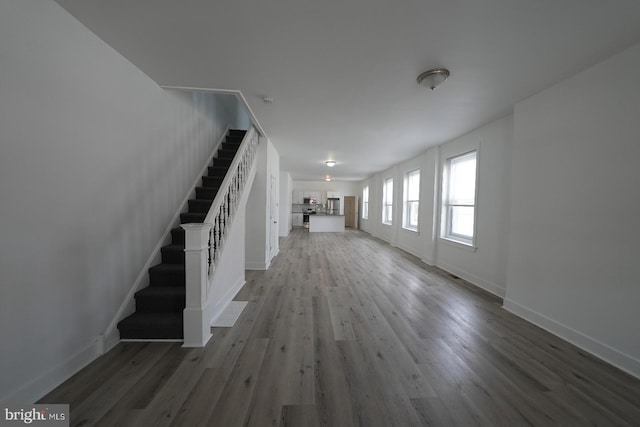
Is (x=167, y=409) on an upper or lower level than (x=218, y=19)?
lower

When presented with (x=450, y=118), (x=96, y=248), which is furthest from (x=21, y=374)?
(x=450, y=118)

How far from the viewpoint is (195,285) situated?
196 centimetres

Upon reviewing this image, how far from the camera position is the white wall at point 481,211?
3.18 meters

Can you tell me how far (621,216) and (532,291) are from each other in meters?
1.10

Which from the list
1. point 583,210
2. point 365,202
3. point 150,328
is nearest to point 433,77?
point 583,210

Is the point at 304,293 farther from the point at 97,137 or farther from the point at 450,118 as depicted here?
the point at 450,118

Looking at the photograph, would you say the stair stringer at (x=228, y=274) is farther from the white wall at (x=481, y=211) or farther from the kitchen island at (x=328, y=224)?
the kitchen island at (x=328, y=224)

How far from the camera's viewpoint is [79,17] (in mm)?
1563

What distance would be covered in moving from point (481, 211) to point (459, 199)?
2.41 ft

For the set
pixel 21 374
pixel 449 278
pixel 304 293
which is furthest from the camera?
pixel 449 278

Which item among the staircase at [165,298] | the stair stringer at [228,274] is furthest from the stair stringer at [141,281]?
the stair stringer at [228,274]

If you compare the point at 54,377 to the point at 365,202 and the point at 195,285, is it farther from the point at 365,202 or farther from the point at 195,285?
the point at 365,202

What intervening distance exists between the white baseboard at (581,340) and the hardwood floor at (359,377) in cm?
8

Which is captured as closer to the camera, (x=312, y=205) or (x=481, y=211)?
(x=481, y=211)
